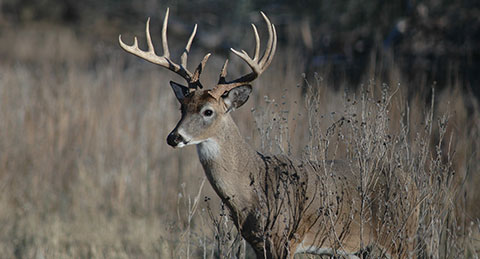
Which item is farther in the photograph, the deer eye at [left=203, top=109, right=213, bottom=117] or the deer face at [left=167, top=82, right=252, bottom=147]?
the deer eye at [left=203, top=109, right=213, bottom=117]

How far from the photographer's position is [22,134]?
7824 mm

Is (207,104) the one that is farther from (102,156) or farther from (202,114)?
(102,156)

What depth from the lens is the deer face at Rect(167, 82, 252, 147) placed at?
12.9ft

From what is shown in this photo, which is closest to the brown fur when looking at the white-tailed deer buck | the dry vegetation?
the white-tailed deer buck

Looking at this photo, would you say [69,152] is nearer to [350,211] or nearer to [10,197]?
[10,197]

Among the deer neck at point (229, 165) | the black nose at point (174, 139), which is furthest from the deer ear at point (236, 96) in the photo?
the black nose at point (174, 139)

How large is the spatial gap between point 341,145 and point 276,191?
192 cm

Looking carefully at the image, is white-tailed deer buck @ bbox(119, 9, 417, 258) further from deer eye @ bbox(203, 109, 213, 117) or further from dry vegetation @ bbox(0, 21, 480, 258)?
dry vegetation @ bbox(0, 21, 480, 258)

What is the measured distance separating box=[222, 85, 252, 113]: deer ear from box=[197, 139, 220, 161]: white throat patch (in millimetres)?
289

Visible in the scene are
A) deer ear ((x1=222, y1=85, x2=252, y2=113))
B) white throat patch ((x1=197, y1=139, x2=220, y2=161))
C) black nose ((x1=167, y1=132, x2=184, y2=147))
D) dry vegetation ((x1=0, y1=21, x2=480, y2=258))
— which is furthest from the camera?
dry vegetation ((x1=0, y1=21, x2=480, y2=258))

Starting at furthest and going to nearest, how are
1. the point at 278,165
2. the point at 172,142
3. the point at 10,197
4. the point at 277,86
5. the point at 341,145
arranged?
the point at 10,197 → the point at 277,86 → the point at 341,145 → the point at 278,165 → the point at 172,142

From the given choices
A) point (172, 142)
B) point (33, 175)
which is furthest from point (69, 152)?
point (172, 142)

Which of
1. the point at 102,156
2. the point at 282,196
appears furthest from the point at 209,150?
the point at 102,156

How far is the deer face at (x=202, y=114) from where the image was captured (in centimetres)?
393
